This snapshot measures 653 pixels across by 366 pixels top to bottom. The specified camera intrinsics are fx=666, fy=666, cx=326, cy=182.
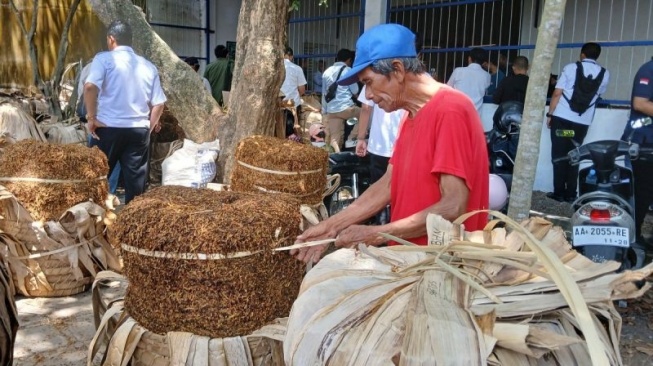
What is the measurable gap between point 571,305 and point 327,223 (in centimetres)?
133

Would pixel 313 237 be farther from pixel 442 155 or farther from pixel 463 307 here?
pixel 463 307

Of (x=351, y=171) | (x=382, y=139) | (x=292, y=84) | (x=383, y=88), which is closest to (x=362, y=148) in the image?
(x=351, y=171)

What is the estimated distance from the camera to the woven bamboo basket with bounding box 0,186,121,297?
455 cm

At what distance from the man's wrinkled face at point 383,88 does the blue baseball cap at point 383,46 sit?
1.5 inches

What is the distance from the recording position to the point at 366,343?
4.69 feet

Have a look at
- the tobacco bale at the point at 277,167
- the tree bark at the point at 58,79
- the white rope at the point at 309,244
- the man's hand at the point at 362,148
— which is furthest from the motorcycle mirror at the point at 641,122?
the tree bark at the point at 58,79

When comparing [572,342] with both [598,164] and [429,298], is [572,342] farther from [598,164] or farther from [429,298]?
[598,164]

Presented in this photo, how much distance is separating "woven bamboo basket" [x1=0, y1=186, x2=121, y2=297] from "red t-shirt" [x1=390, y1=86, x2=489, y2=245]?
293 cm

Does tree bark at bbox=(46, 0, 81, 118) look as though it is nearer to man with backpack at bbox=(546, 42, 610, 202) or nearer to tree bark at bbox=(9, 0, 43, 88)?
tree bark at bbox=(9, 0, 43, 88)

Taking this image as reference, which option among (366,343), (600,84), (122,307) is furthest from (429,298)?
(600,84)

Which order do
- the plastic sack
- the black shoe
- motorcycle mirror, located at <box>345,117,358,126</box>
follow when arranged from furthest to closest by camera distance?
motorcycle mirror, located at <box>345,117,358,126</box> < the black shoe < the plastic sack

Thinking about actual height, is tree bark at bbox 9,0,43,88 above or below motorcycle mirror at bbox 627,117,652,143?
above

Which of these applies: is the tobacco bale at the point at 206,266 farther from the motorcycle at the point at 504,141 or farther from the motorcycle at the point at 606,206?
the motorcycle at the point at 504,141

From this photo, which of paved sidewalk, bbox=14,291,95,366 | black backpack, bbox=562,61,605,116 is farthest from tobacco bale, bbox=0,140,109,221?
black backpack, bbox=562,61,605,116
